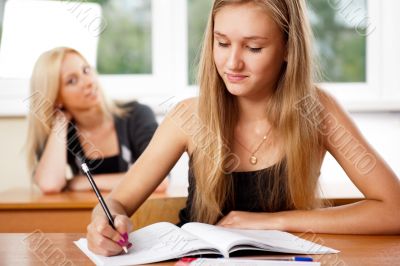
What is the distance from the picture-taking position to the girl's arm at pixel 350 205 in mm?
1649

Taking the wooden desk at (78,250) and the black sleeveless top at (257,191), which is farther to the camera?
the black sleeveless top at (257,191)

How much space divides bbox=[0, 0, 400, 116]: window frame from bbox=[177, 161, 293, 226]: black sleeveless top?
2002 millimetres

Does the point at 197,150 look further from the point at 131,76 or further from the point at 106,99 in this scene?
the point at 131,76

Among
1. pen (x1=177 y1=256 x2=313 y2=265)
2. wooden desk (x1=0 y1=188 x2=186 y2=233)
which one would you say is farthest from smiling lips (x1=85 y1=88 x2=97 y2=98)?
pen (x1=177 y1=256 x2=313 y2=265)

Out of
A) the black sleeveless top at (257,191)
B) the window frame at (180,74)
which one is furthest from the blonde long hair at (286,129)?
the window frame at (180,74)

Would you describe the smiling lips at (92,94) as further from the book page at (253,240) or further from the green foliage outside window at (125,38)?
the book page at (253,240)

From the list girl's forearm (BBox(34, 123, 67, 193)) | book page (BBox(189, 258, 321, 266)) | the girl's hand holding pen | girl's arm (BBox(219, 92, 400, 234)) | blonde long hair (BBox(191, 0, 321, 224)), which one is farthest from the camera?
girl's forearm (BBox(34, 123, 67, 193))

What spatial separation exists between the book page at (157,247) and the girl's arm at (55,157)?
183 cm

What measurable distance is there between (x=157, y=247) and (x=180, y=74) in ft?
8.75

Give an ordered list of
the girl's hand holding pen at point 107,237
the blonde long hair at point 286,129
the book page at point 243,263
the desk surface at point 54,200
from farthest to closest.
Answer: the desk surface at point 54,200
the blonde long hair at point 286,129
the girl's hand holding pen at point 107,237
the book page at point 243,263

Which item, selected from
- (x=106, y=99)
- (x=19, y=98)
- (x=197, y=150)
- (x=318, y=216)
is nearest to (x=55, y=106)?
(x=106, y=99)

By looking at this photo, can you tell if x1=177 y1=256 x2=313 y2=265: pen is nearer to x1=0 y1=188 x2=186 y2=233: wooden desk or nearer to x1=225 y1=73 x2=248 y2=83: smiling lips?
x1=225 y1=73 x2=248 y2=83: smiling lips

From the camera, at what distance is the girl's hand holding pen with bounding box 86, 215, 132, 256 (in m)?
1.37

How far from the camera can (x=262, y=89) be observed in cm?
193
